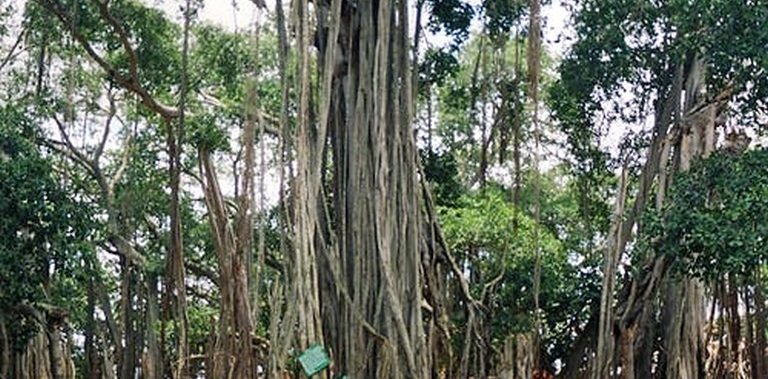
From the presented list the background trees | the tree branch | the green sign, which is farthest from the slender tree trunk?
the tree branch

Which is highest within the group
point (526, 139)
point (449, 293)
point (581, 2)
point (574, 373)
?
point (581, 2)

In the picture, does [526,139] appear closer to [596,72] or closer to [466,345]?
[596,72]

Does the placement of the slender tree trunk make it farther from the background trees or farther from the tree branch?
the tree branch

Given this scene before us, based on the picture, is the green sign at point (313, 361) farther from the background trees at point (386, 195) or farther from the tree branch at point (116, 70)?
the tree branch at point (116, 70)

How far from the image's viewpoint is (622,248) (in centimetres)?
592

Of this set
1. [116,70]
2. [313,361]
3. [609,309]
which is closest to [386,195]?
[313,361]

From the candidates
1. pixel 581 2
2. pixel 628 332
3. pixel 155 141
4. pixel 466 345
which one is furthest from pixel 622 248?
pixel 155 141

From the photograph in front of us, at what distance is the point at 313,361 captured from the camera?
4004 millimetres

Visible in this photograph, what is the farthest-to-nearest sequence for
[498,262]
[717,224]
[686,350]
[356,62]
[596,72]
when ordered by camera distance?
[498,262] → [596,72] → [686,350] → [356,62] → [717,224]

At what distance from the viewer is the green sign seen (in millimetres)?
3990

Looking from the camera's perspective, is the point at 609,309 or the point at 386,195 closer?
the point at 386,195

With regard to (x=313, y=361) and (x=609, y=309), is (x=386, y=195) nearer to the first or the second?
(x=313, y=361)

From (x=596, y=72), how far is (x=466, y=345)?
5.55ft

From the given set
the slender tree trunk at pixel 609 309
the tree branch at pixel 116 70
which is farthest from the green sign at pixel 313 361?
the tree branch at pixel 116 70
